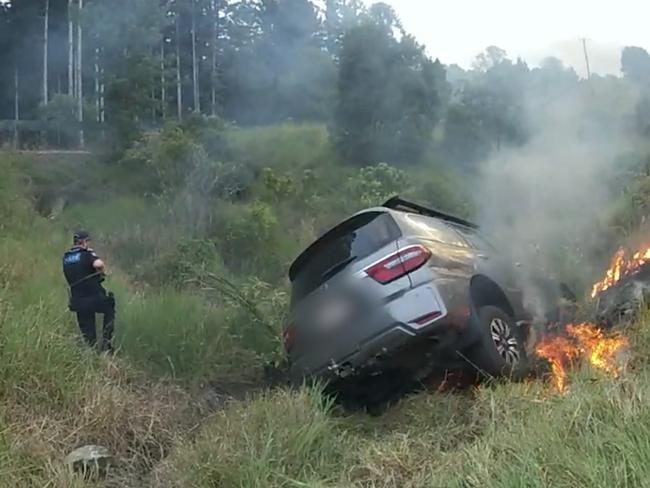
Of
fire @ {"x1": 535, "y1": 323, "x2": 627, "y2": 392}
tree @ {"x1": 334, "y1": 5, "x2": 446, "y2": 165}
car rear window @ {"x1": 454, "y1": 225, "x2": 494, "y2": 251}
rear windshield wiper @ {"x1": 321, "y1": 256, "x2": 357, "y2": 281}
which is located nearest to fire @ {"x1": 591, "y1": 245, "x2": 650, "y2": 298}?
fire @ {"x1": 535, "y1": 323, "x2": 627, "y2": 392}

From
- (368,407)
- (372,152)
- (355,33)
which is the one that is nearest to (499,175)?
Answer: (372,152)

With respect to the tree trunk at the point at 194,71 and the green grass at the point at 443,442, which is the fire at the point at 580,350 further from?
the tree trunk at the point at 194,71

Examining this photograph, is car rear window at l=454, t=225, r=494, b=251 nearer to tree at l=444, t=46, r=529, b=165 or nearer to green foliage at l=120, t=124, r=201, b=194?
tree at l=444, t=46, r=529, b=165

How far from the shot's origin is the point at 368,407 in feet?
20.1

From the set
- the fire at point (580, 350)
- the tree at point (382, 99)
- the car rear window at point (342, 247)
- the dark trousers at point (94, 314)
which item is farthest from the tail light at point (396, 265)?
the tree at point (382, 99)

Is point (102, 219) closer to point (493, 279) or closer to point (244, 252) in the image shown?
point (244, 252)

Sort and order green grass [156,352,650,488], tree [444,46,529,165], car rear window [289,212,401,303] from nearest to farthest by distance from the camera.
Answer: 1. green grass [156,352,650,488]
2. car rear window [289,212,401,303]
3. tree [444,46,529,165]

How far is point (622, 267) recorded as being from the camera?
8.09m

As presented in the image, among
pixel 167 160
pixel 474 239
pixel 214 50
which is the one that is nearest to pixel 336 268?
pixel 474 239

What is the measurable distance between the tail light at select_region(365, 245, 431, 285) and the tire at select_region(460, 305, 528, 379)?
26.0 inches

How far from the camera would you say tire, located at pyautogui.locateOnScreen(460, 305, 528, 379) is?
18.9 ft

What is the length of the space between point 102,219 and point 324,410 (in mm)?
11857

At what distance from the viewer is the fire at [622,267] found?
25.3 ft

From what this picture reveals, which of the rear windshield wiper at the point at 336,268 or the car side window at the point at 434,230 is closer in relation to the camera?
the rear windshield wiper at the point at 336,268
